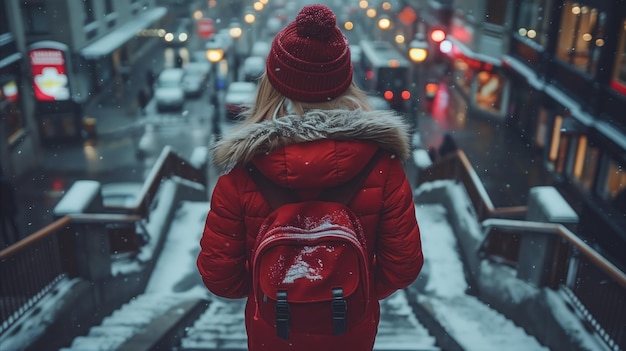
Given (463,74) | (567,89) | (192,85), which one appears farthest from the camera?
(463,74)

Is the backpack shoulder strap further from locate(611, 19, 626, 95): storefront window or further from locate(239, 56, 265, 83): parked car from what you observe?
locate(239, 56, 265, 83): parked car

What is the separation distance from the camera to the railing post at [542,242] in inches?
255

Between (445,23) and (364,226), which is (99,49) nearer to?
(445,23)

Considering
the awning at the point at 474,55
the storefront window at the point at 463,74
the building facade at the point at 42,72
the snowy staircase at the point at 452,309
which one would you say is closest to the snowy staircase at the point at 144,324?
the snowy staircase at the point at 452,309

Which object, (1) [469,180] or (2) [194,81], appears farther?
(2) [194,81]

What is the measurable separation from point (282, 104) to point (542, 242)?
5216 millimetres

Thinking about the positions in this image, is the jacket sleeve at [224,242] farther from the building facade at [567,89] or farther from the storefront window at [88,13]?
the storefront window at [88,13]

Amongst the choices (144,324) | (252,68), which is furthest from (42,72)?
(144,324)

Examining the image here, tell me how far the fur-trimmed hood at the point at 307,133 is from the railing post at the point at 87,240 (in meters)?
5.45

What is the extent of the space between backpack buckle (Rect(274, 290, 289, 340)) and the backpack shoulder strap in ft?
1.20

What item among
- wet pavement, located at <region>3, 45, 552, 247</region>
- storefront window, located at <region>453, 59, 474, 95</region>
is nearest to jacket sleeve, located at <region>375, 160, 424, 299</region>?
wet pavement, located at <region>3, 45, 552, 247</region>

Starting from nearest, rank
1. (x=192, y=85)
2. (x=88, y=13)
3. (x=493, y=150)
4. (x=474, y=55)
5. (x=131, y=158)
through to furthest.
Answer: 1. (x=131, y=158)
2. (x=493, y=150)
3. (x=474, y=55)
4. (x=88, y=13)
5. (x=192, y=85)

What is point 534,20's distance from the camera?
70.8 feet

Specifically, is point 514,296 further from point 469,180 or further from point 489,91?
point 489,91
